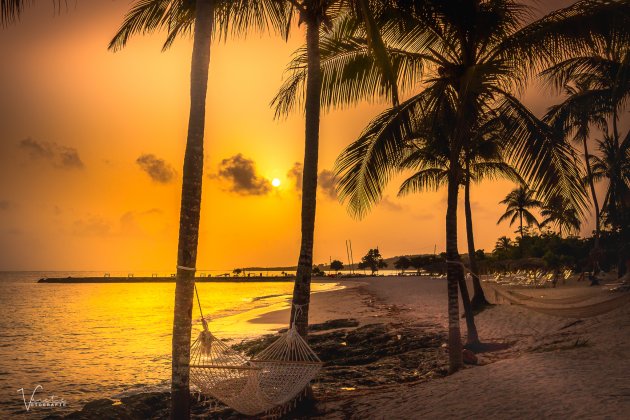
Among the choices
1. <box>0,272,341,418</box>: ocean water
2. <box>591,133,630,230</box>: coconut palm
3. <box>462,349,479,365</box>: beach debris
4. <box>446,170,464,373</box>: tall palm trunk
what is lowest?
<box>0,272,341,418</box>: ocean water

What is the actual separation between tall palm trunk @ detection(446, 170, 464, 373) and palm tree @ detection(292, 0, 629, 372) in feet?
0.05

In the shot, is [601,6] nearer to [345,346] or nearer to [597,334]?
[597,334]

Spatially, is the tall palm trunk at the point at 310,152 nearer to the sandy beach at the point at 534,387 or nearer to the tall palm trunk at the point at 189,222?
the sandy beach at the point at 534,387

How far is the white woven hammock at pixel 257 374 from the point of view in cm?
607

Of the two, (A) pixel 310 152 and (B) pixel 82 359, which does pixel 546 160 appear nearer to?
(A) pixel 310 152

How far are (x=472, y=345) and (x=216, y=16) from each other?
317 inches

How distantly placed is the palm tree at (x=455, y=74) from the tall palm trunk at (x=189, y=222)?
2678 mm

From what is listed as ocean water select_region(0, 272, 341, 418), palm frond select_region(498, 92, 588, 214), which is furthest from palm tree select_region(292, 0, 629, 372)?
ocean water select_region(0, 272, 341, 418)

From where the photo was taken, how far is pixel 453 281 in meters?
8.78

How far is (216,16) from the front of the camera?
7.20m

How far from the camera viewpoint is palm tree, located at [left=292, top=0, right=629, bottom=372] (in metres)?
7.68

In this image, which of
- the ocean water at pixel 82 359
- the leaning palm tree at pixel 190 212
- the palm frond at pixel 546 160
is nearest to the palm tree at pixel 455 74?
the palm frond at pixel 546 160

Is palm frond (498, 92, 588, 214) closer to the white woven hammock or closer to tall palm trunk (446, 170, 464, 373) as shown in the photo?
tall palm trunk (446, 170, 464, 373)

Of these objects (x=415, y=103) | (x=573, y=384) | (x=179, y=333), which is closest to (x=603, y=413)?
(x=573, y=384)
